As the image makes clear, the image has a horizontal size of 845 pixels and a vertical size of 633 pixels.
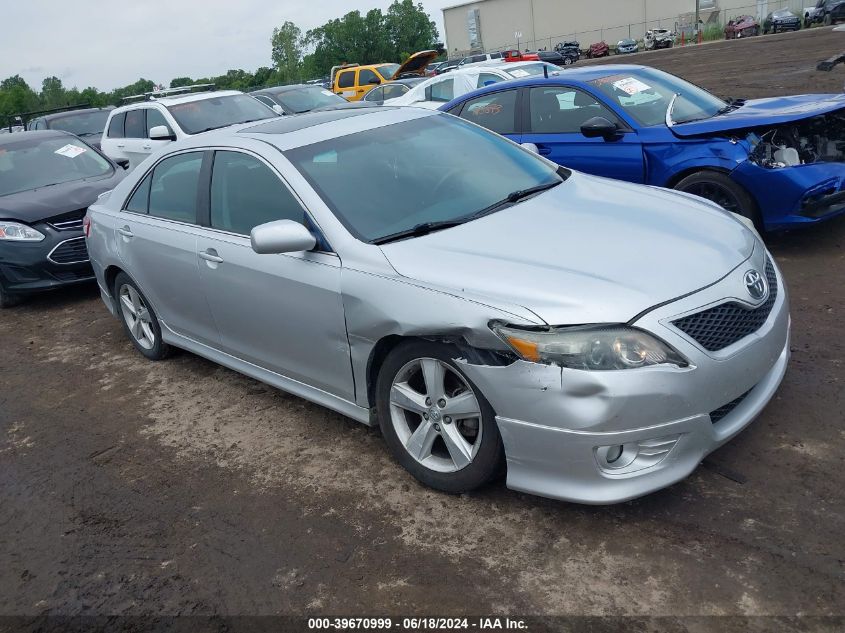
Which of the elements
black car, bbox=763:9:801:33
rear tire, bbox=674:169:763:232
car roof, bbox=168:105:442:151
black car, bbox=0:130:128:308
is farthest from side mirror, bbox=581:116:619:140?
black car, bbox=763:9:801:33

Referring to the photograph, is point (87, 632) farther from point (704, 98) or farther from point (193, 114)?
point (193, 114)

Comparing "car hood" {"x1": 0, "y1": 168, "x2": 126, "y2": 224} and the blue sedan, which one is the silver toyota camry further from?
"car hood" {"x1": 0, "y1": 168, "x2": 126, "y2": 224}

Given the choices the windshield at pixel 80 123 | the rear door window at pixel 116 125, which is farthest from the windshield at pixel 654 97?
the windshield at pixel 80 123

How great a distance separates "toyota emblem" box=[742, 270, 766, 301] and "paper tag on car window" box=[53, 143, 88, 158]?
7.93m

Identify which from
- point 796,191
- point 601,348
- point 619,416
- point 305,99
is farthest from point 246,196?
point 305,99

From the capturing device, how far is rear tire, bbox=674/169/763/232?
579cm

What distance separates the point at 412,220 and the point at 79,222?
5126 mm

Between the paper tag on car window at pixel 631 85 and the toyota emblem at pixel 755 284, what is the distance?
380cm

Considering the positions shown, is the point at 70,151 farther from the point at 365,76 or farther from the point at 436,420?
the point at 365,76

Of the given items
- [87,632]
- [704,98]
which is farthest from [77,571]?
[704,98]

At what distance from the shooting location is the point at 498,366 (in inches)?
119

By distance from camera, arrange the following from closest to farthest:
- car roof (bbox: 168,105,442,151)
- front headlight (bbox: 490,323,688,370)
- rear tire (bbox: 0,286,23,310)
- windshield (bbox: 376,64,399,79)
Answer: front headlight (bbox: 490,323,688,370) < car roof (bbox: 168,105,442,151) < rear tire (bbox: 0,286,23,310) < windshield (bbox: 376,64,399,79)

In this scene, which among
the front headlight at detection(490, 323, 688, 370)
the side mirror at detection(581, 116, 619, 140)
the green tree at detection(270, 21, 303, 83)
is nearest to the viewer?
the front headlight at detection(490, 323, 688, 370)

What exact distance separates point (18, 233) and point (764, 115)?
6.77 meters
